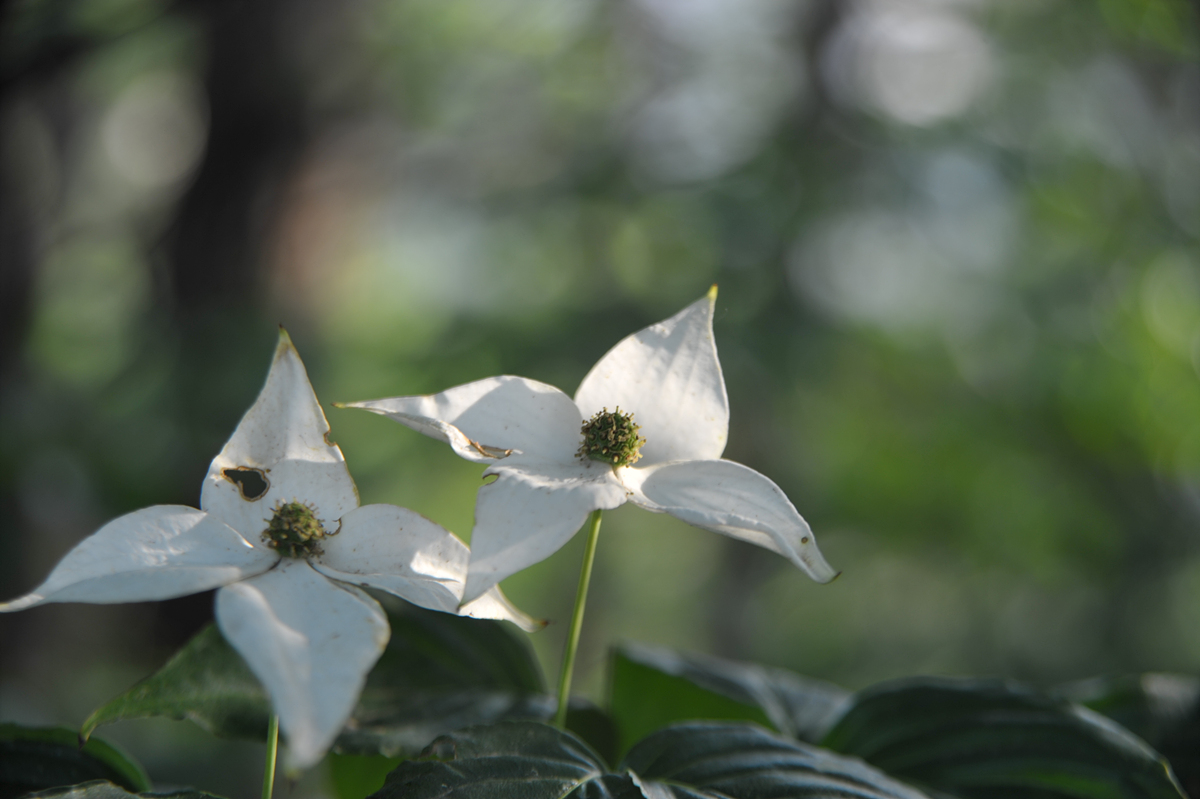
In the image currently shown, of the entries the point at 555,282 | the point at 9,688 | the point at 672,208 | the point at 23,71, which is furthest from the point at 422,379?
the point at 23,71

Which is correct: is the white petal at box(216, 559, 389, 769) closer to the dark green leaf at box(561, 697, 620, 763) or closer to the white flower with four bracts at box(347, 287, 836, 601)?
the white flower with four bracts at box(347, 287, 836, 601)

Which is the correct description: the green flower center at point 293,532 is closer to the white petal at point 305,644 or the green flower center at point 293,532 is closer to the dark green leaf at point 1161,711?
the white petal at point 305,644

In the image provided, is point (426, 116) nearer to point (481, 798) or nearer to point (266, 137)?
point (266, 137)

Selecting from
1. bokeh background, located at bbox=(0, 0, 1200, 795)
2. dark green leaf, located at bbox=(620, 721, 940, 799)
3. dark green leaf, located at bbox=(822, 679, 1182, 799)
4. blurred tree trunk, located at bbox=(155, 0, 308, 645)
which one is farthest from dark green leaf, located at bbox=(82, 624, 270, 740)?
blurred tree trunk, located at bbox=(155, 0, 308, 645)

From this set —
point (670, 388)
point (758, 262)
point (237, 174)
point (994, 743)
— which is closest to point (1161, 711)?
point (994, 743)

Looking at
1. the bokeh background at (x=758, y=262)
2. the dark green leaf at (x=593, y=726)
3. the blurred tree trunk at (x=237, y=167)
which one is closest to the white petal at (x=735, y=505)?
the dark green leaf at (x=593, y=726)

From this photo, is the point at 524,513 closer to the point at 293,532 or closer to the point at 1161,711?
the point at 293,532

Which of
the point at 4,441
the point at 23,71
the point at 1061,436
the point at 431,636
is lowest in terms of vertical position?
the point at 1061,436

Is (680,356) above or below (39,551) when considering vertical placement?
above
